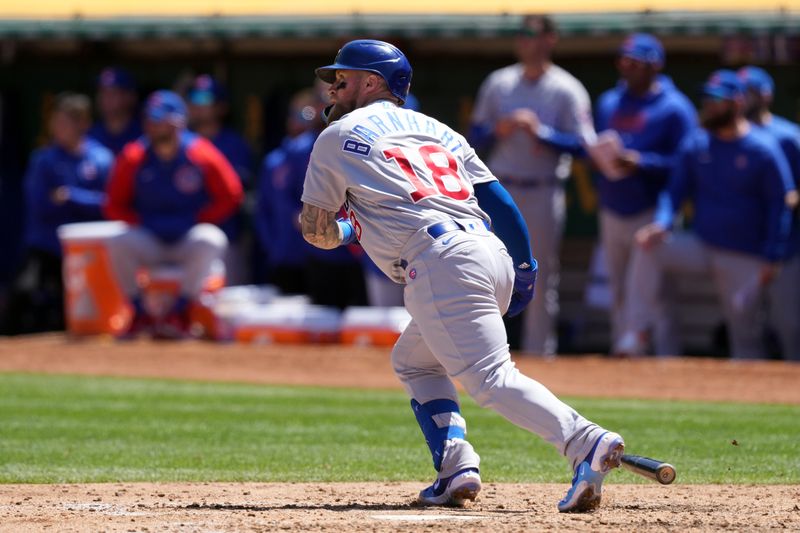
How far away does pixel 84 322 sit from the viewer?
13.4 meters

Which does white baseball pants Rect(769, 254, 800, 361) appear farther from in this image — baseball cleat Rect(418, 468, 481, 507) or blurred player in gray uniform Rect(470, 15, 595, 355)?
baseball cleat Rect(418, 468, 481, 507)

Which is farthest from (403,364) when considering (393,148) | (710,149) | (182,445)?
(710,149)

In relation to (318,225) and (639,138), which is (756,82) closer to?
(639,138)

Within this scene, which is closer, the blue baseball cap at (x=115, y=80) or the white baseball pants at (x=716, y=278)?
the white baseball pants at (x=716, y=278)

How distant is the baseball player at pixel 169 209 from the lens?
1299cm

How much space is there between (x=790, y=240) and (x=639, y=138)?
1440mm

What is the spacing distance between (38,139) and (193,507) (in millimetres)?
11626

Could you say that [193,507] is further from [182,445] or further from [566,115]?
[566,115]

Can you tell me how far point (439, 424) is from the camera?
18.2 ft

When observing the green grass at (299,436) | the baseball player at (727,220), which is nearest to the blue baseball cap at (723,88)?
the baseball player at (727,220)

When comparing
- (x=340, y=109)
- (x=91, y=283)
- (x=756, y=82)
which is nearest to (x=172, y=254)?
(x=91, y=283)

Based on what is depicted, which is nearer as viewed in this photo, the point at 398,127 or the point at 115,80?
the point at 398,127

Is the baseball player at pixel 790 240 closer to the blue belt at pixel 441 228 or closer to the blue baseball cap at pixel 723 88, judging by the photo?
the blue baseball cap at pixel 723 88

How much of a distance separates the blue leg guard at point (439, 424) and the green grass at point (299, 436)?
837mm
